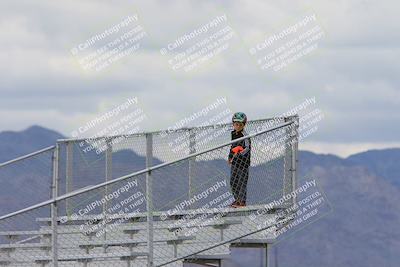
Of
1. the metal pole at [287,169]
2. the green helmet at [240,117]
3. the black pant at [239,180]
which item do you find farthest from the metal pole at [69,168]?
the metal pole at [287,169]

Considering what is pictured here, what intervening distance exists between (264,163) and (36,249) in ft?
15.4

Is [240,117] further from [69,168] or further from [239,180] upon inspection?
[69,168]

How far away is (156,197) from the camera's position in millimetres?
22375

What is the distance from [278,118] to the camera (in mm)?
21297

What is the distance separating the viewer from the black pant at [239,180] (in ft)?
68.8

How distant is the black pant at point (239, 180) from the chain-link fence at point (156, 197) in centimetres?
1

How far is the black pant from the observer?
21.0 m

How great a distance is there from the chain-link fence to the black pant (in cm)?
1

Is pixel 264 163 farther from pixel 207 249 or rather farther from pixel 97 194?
pixel 97 194

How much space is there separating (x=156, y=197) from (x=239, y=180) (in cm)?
191

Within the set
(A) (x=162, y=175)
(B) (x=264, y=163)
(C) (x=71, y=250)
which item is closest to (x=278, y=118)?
(B) (x=264, y=163)
